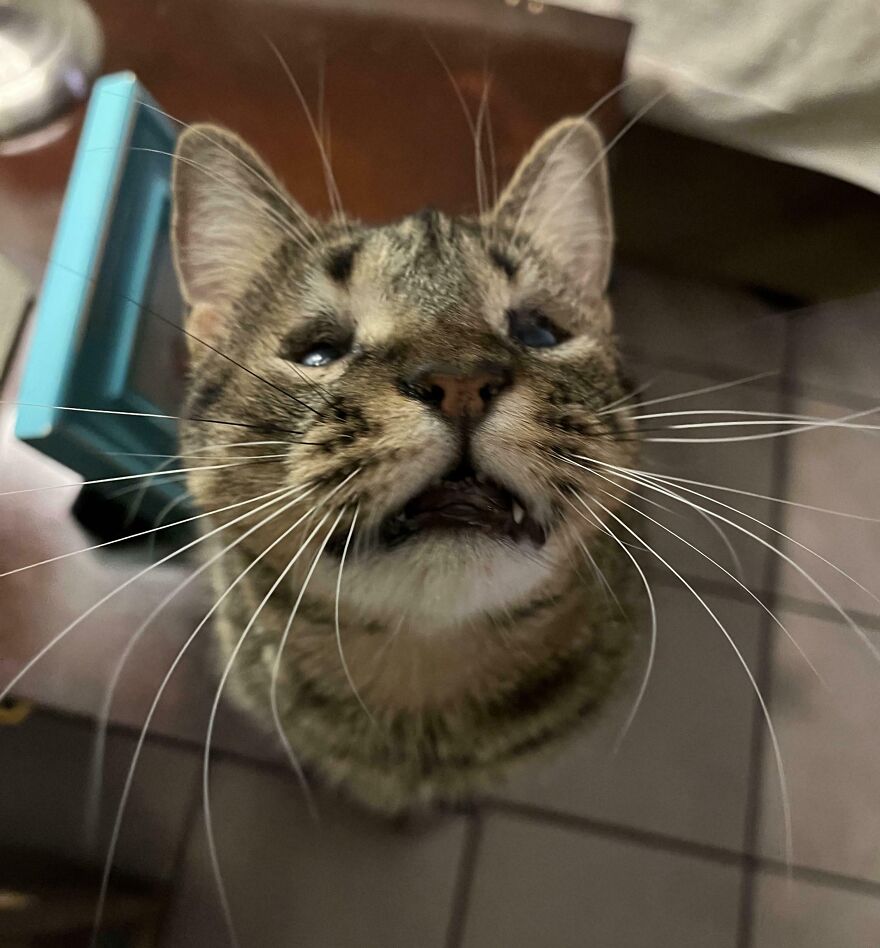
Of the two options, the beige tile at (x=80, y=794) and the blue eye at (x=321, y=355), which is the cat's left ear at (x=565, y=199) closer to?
the blue eye at (x=321, y=355)

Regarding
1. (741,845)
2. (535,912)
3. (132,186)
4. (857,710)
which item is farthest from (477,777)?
(132,186)

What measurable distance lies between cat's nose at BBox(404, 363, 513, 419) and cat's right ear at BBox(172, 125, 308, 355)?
203 millimetres

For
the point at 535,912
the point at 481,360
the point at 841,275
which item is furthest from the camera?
the point at 841,275

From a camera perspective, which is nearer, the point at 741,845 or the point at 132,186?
the point at 132,186

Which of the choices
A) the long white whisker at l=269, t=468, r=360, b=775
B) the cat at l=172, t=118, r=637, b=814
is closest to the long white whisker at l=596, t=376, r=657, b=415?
the cat at l=172, t=118, r=637, b=814

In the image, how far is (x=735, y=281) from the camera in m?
0.87

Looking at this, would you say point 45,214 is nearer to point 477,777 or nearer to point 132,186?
point 132,186

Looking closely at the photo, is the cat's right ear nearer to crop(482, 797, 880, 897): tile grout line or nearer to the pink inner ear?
the pink inner ear

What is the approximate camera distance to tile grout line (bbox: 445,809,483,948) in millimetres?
665

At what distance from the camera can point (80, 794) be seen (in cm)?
65

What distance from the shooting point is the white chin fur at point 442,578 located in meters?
0.45

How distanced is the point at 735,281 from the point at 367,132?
42 cm

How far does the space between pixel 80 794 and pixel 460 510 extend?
0.44 meters

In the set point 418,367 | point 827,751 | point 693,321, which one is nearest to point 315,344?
point 418,367
